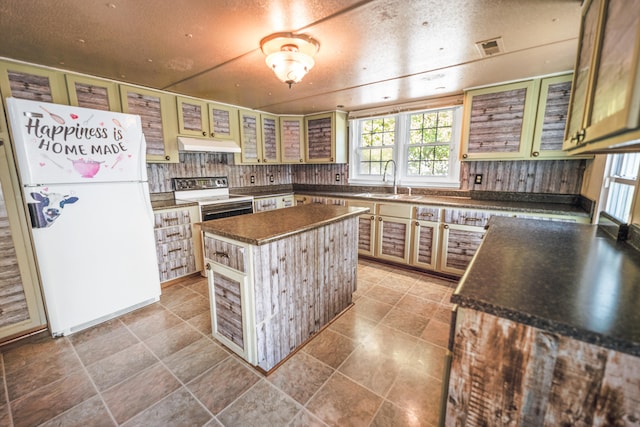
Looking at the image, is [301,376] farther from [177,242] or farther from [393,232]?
[393,232]

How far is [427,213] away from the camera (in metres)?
3.16

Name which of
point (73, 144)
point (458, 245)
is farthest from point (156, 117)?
point (458, 245)

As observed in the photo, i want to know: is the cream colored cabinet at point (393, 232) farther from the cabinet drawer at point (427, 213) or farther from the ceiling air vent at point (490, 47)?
the ceiling air vent at point (490, 47)

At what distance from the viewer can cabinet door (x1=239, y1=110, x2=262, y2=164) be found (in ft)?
12.8

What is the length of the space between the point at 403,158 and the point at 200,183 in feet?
9.57

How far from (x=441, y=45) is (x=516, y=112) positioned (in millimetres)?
1416

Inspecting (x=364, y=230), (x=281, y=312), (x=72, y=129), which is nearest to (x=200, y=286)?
(x=281, y=312)

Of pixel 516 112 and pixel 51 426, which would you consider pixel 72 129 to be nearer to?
pixel 51 426

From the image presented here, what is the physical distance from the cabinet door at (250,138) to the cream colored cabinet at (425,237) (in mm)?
2458

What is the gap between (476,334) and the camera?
826 millimetres

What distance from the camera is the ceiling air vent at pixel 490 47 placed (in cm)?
187

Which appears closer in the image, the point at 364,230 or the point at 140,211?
the point at 140,211

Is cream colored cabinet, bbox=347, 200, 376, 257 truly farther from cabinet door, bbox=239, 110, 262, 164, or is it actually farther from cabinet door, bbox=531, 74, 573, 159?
cabinet door, bbox=531, 74, 573, 159

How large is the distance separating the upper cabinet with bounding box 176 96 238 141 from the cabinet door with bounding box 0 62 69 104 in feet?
3.41
